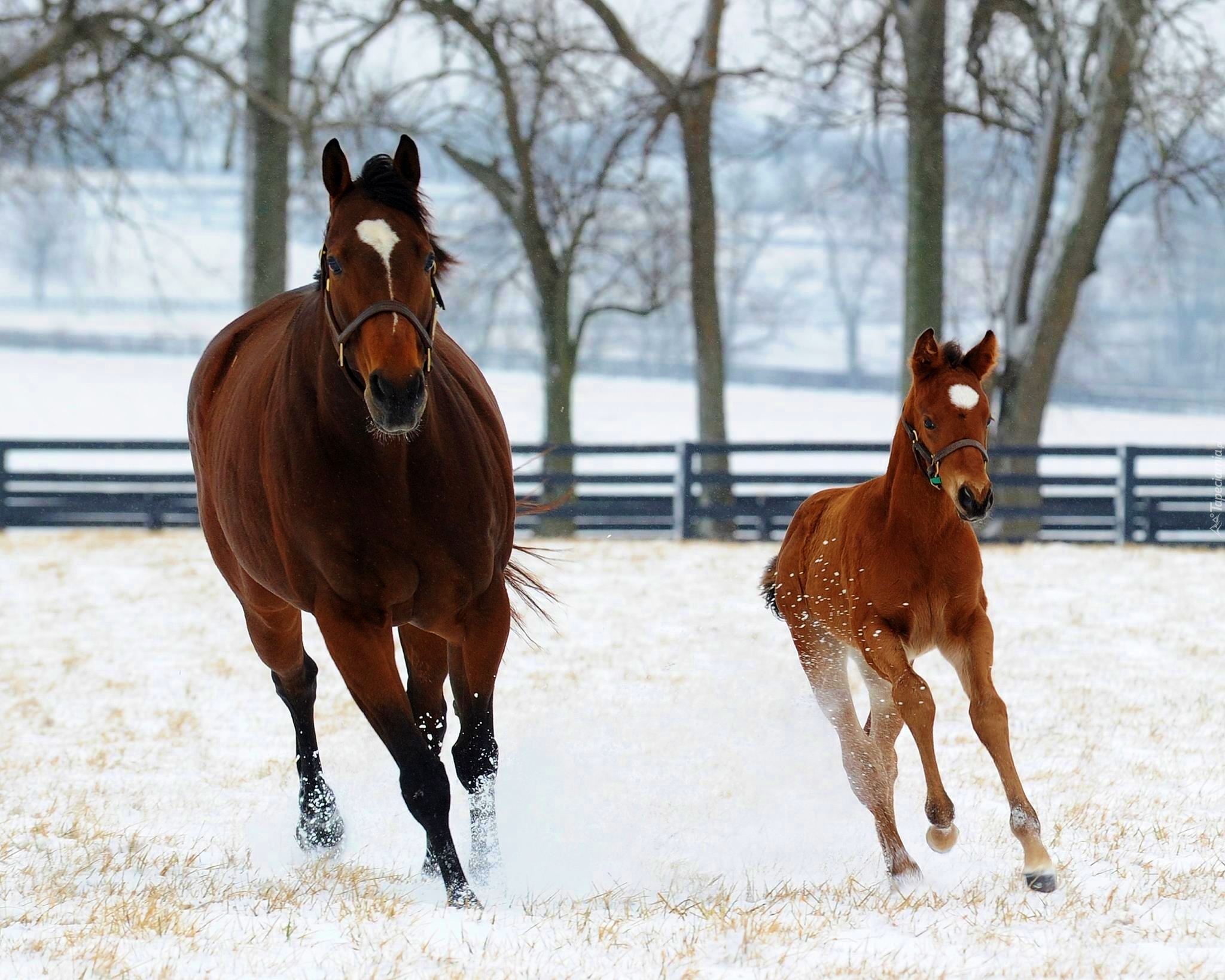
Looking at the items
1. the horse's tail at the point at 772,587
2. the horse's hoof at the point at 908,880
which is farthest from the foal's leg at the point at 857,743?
the horse's tail at the point at 772,587

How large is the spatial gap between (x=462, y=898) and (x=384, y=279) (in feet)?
5.86

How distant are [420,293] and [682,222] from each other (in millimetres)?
21246

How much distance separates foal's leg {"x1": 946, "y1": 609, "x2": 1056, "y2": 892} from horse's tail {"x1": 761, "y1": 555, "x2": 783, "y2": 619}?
41.6 inches

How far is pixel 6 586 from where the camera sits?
12.4m

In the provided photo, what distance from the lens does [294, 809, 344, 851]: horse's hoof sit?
5.22 meters

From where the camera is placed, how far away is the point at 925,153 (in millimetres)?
15328

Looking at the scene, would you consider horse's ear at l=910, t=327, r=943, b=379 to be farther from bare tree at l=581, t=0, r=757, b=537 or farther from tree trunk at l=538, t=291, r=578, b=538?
tree trunk at l=538, t=291, r=578, b=538

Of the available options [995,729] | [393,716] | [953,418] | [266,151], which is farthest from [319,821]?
[266,151]

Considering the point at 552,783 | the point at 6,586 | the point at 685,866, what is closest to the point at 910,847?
the point at 685,866

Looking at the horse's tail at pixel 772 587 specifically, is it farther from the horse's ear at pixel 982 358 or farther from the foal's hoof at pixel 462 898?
the foal's hoof at pixel 462 898

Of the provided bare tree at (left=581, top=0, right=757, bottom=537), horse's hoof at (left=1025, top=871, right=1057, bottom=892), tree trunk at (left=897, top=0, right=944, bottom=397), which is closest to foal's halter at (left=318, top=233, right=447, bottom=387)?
horse's hoof at (left=1025, top=871, right=1057, bottom=892)

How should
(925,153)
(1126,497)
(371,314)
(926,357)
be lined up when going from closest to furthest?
1. (371,314)
2. (926,357)
3. (925,153)
4. (1126,497)

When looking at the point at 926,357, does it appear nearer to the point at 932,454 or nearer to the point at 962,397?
the point at 962,397

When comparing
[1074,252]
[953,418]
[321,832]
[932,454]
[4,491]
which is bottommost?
[321,832]
